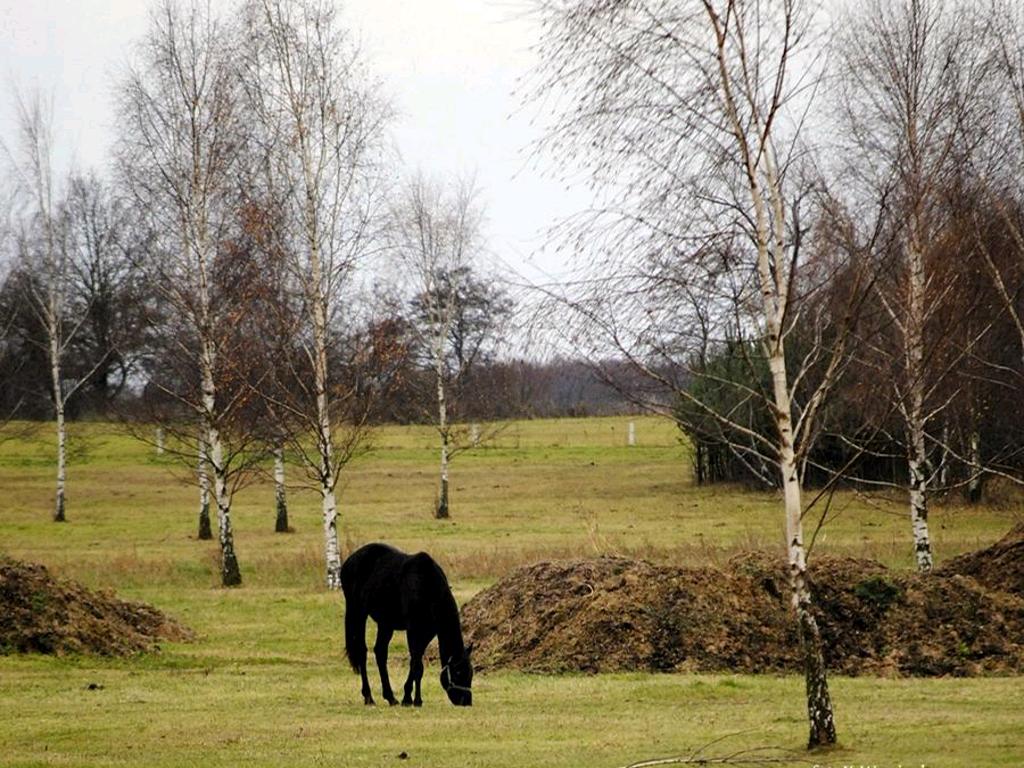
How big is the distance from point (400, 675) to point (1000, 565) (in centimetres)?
1109

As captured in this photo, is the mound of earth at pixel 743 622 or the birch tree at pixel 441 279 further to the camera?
the birch tree at pixel 441 279

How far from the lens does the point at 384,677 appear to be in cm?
1653

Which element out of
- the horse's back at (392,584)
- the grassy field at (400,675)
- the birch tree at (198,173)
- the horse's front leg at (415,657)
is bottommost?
the grassy field at (400,675)

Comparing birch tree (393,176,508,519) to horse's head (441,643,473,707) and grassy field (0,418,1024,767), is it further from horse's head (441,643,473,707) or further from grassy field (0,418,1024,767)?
horse's head (441,643,473,707)

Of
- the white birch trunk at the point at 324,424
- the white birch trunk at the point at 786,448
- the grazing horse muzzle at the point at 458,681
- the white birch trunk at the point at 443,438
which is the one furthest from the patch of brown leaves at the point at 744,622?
the white birch trunk at the point at 443,438

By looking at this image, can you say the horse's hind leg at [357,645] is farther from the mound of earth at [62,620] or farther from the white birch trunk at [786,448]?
the mound of earth at [62,620]

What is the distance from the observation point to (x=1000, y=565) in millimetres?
23875

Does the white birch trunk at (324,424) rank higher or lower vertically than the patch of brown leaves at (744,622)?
higher

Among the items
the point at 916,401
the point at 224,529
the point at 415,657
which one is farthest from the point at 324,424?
the point at 415,657

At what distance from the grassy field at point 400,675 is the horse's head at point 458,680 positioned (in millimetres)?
242

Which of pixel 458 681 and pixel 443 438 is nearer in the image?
pixel 458 681

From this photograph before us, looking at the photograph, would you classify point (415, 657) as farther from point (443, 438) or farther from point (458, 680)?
point (443, 438)

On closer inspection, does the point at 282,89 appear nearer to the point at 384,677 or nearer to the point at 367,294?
the point at 367,294

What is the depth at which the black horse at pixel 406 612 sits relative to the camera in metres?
16.4
